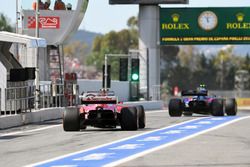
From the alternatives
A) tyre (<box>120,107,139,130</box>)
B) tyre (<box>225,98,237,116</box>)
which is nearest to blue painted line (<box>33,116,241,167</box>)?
tyre (<box>120,107,139,130</box>)

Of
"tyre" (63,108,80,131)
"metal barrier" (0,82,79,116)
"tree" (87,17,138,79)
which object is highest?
"tree" (87,17,138,79)

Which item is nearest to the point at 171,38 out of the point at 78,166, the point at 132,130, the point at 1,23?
the point at 132,130

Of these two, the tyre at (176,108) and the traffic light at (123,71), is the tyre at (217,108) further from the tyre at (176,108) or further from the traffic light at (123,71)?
the traffic light at (123,71)

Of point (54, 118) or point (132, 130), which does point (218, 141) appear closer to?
point (132, 130)

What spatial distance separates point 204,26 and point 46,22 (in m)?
14.6

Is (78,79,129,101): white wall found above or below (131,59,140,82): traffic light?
below

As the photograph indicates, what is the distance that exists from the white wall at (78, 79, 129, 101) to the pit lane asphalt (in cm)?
2488

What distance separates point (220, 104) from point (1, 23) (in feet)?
289

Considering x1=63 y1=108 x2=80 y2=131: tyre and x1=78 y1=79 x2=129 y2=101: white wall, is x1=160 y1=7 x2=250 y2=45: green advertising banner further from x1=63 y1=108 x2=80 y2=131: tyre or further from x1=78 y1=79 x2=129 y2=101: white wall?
x1=63 y1=108 x2=80 y2=131: tyre

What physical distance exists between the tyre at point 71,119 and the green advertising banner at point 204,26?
35.2 meters

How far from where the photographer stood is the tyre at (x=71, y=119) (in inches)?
803

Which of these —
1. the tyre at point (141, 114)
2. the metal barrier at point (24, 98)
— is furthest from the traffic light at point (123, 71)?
the tyre at point (141, 114)

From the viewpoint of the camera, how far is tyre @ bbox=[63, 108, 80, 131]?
66.9ft

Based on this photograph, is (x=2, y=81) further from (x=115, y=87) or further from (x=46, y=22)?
(x=115, y=87)
